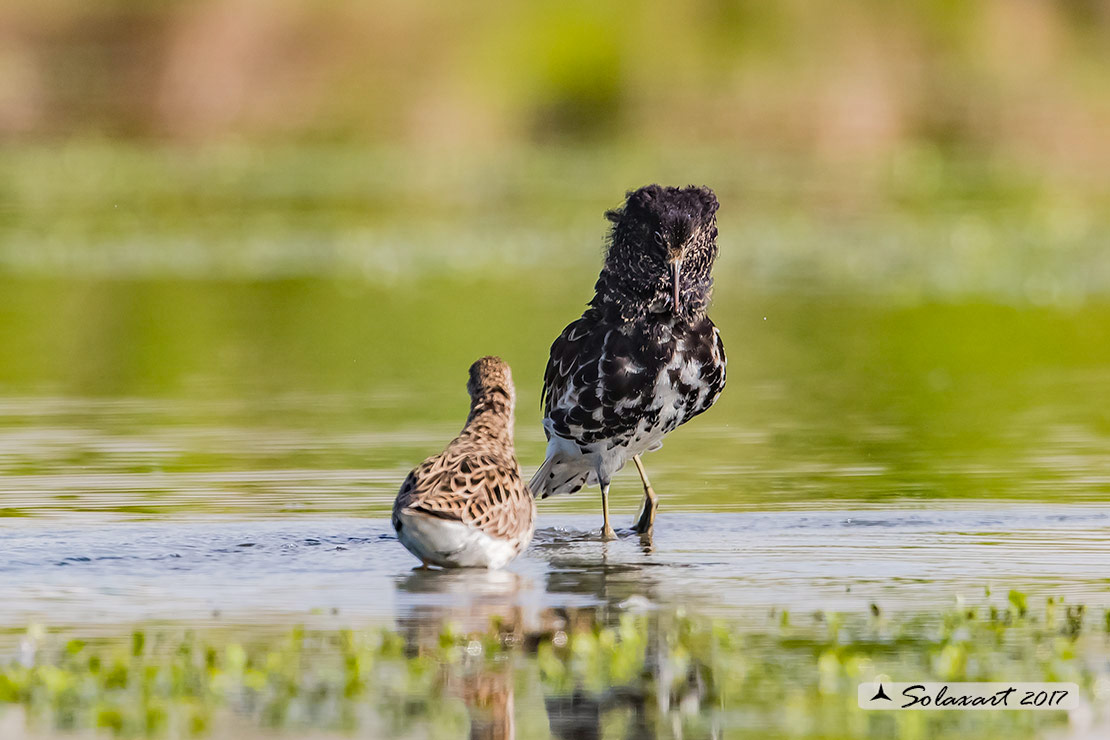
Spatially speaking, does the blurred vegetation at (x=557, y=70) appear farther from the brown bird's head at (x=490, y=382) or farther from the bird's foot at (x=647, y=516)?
the brown bird's head at (x=490, y=382)

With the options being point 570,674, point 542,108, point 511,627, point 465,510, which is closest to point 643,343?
point 465,510

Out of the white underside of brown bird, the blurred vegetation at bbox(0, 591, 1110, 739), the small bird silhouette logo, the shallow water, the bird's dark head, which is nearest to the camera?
the blurred vegetation at bbox(0, 591, 1110, 739)

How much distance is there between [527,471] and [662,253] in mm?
2494

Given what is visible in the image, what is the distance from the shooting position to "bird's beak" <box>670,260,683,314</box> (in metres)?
12.2

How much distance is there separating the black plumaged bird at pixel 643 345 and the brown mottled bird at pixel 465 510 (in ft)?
3.83

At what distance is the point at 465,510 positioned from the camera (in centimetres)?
1045

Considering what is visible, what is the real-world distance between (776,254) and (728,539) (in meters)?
21.6

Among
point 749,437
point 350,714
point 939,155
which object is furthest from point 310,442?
point 939,155

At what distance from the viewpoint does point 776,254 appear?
109ft

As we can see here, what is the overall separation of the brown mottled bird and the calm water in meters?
0.18

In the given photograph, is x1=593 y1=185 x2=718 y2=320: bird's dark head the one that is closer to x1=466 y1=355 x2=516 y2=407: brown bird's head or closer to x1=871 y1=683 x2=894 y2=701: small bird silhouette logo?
x1=466 y1=355 x2=516 y2=407: brown bird's head

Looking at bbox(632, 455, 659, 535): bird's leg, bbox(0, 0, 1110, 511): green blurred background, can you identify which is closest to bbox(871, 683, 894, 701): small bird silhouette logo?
bbox(632, 455, 659, 535): bird's leg

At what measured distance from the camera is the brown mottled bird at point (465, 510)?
1040cm

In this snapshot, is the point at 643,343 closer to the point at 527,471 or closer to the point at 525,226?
the point at 527,471
